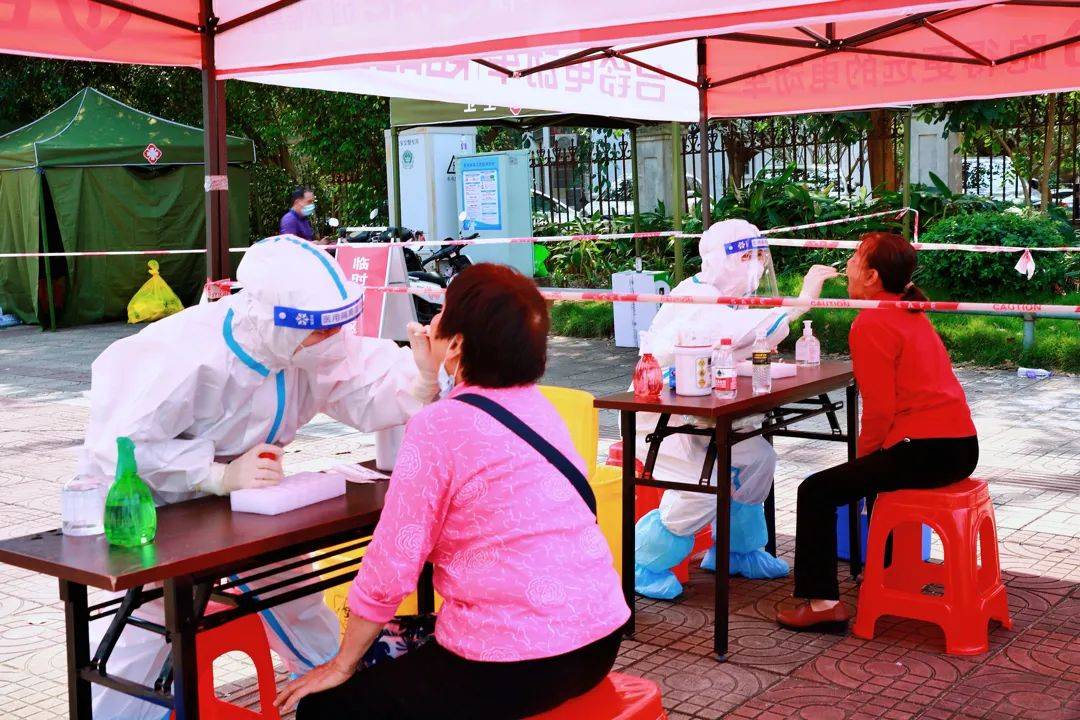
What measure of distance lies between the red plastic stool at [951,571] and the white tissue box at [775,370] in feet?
2.24

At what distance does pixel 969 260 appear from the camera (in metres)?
11.6

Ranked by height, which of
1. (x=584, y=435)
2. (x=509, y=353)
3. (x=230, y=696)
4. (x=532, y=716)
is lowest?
(x=230, y=696)

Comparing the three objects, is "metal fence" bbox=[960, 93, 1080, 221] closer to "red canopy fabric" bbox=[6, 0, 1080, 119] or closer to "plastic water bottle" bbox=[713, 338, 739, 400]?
"red canopy fabric" bbox=[6, 0, 1080, 119]

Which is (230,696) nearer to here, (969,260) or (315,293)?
(315,293)

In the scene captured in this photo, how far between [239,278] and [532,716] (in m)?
1.46

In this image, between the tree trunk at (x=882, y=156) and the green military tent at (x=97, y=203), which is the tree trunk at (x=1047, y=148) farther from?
the green military tent at (x=97, y=203)

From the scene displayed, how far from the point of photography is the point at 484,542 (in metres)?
2.58

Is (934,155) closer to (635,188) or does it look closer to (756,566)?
(635,188)

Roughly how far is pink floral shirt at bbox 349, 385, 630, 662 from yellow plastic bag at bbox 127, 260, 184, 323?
1353cm

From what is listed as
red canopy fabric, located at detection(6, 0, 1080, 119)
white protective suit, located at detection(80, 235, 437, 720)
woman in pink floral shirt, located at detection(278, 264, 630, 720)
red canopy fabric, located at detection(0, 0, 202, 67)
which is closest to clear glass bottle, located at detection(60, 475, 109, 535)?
white protective suit, located at detection(80, 235, 437, 720)

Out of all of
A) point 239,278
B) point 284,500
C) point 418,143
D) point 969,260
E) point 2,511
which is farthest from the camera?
point 418,143

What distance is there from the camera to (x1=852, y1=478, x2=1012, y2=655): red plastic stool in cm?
445

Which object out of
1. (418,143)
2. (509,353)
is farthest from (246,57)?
(418,143)

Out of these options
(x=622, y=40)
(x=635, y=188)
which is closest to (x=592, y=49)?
(x=622, y=40)
